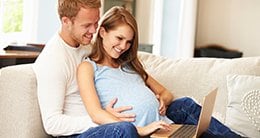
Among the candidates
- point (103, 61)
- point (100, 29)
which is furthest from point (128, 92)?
point (100, 29)

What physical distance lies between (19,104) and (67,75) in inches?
8.3

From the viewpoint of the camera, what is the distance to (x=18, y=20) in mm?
3043

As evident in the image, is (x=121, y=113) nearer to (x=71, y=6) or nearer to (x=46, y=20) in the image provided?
(x=71, y=6)

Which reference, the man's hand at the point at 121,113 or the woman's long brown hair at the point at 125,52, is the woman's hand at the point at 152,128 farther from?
the woman's long brown hair at the point at 125,52

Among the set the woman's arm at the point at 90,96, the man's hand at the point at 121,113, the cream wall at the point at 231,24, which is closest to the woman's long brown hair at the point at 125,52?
the woman's arm at the point at 90,96

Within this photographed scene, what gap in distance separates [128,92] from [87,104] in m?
0.20

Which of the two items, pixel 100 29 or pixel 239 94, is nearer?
pixel 100 29

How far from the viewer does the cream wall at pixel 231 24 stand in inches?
Result: 211

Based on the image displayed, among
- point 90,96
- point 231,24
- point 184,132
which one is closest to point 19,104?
→ point 90,96

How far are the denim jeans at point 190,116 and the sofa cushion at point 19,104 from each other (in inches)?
23.7

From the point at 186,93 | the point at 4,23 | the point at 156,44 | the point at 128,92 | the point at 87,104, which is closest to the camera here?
the point at 87,104

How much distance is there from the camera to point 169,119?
5.66ft

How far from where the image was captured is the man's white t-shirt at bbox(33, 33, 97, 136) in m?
1.44

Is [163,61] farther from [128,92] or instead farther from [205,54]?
[205,54]
